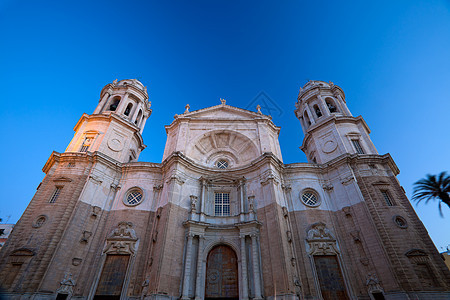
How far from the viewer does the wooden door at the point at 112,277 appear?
17.5 metres

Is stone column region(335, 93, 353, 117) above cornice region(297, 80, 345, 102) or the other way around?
the other way around

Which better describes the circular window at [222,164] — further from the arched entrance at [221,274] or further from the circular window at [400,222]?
the circular window at [400,222]

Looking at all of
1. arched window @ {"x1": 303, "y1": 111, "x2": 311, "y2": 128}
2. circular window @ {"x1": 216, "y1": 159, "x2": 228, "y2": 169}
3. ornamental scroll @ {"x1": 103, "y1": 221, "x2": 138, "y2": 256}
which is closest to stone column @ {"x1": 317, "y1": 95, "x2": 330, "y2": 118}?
arched window @ {"x1": 303, "y1": 111, "x2": 311, "y2": 128}

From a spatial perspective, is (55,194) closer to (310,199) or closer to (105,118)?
(105,118)

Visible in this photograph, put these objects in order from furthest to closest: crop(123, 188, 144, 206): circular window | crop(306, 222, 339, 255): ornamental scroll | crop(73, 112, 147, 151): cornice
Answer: crop(73, 112, 147, 151): cornice < crop(123, 188, 144, 206): circular window < crop(306, 222, 339, 255): ornamental scroll

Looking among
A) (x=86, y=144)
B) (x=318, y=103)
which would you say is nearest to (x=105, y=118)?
(x=86, y=144)

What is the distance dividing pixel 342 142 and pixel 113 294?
82.8 ft

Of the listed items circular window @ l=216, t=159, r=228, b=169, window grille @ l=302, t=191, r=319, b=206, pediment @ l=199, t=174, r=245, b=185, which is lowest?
window grille @ l=302, t=191, r=319, b=206

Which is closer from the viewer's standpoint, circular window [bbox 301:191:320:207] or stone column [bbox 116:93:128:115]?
circular window [bbox 301:191:320:207]

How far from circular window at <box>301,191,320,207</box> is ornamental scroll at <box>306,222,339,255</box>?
228cm

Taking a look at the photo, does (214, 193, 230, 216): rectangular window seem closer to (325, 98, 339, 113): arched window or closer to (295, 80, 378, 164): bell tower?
(295, 80, 378, 164): bell tower

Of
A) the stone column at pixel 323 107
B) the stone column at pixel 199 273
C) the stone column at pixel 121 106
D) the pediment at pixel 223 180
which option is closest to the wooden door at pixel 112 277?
the stone column at pixel 199 273

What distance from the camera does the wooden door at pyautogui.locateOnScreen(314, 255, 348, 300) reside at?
1770 centimetres

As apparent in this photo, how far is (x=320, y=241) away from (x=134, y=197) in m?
17.5
